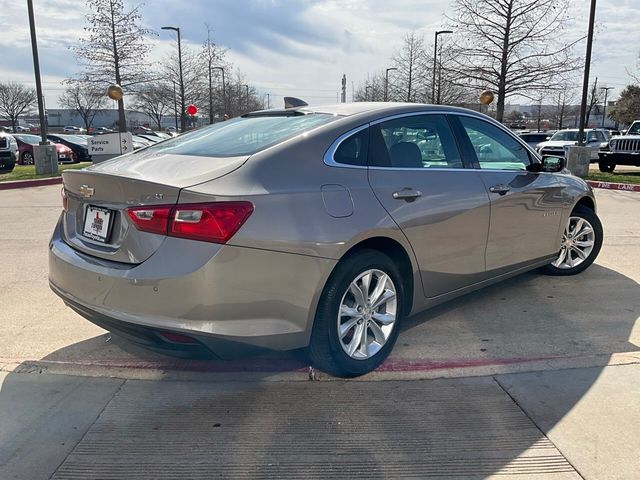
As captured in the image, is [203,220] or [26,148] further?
[26,148]

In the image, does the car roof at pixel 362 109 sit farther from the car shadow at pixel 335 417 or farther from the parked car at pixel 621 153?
the parked car at pixel 621 153

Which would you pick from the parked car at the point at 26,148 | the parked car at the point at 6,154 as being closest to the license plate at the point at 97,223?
the parked car at the point at 6,154

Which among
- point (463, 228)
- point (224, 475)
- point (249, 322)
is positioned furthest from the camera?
point (463, 228)

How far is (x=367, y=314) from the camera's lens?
3.31 m

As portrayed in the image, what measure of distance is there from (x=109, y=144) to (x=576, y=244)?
46.6ft

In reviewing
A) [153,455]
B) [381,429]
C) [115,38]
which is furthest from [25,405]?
[115,38]

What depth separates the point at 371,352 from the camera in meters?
3.38

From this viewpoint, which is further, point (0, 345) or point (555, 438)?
point (0, 345)

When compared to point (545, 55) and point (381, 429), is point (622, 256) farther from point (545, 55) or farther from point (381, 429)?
point (545, 55)

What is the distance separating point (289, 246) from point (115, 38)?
22.8 meters

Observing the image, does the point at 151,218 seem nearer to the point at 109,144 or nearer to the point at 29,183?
the point at 29,183

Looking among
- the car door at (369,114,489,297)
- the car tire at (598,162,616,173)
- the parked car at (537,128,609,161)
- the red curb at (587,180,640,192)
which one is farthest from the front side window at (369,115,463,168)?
the parked car at (537,128,609,161)

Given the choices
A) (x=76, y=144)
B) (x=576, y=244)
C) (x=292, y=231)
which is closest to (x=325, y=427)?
(x=292, y=231)

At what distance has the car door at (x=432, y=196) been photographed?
11.0ft
